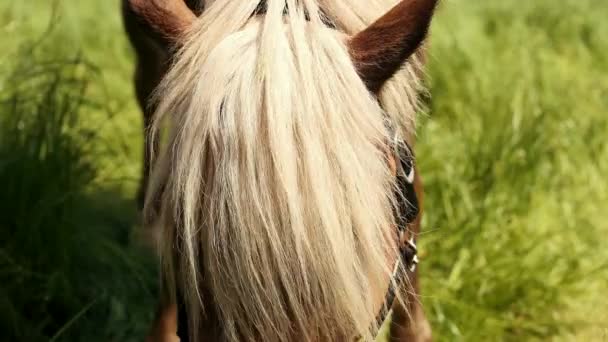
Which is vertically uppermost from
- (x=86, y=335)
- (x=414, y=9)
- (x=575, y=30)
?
(x=414, y=9)

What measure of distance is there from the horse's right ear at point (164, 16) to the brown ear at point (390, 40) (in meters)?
0.30

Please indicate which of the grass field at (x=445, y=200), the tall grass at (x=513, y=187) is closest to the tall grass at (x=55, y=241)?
the grass field at (x=445, y=200)

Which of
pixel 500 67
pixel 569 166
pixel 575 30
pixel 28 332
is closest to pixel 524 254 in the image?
pixel 569 166

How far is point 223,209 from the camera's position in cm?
126

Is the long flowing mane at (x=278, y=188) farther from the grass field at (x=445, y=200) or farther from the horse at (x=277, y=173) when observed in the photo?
the grass field at (x=445, y=200)

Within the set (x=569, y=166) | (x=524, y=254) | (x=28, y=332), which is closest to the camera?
(x=28, y=332)

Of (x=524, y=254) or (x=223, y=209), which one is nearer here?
(x=223, y=209)

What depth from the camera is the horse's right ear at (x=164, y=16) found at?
4.63 ft

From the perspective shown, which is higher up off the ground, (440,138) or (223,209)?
(223,209)

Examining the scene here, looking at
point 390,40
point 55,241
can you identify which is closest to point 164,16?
point 390,40

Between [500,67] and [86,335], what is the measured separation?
6.83 ft

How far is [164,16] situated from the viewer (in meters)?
1.44

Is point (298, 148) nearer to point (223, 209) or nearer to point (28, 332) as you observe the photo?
point (223, 209)

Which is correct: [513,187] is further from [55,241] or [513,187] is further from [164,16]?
[164,16]
